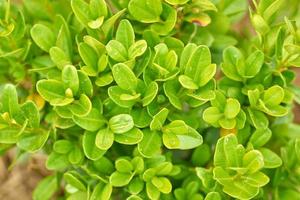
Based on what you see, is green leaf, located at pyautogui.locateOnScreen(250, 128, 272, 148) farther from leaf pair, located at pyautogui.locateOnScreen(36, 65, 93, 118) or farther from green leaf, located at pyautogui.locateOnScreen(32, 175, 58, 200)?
green leaf, located at pyautogui.locateOnScreen(32, 175, 58, 200)

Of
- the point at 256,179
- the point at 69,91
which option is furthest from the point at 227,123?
the point at 69,91

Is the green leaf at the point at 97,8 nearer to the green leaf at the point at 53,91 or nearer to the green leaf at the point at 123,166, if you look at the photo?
the green leaf at the point at 53,91

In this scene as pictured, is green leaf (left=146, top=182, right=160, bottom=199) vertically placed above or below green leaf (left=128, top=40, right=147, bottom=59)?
below

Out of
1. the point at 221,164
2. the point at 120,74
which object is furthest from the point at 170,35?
the point at 221,164

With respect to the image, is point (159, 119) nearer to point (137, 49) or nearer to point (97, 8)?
point (137, 49)

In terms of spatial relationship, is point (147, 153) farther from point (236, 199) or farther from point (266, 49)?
point (266, 49)

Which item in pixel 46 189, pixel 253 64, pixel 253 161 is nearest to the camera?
pixel 253 161

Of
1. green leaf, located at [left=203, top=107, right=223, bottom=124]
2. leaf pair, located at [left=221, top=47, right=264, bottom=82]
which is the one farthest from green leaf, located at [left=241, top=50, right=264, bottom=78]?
green leaf, located at [left=203, top=107, right=223, bottom=124]

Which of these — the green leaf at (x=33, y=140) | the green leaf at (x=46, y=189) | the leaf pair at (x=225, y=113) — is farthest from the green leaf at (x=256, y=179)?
the green leaf at (x=46, y=189)
